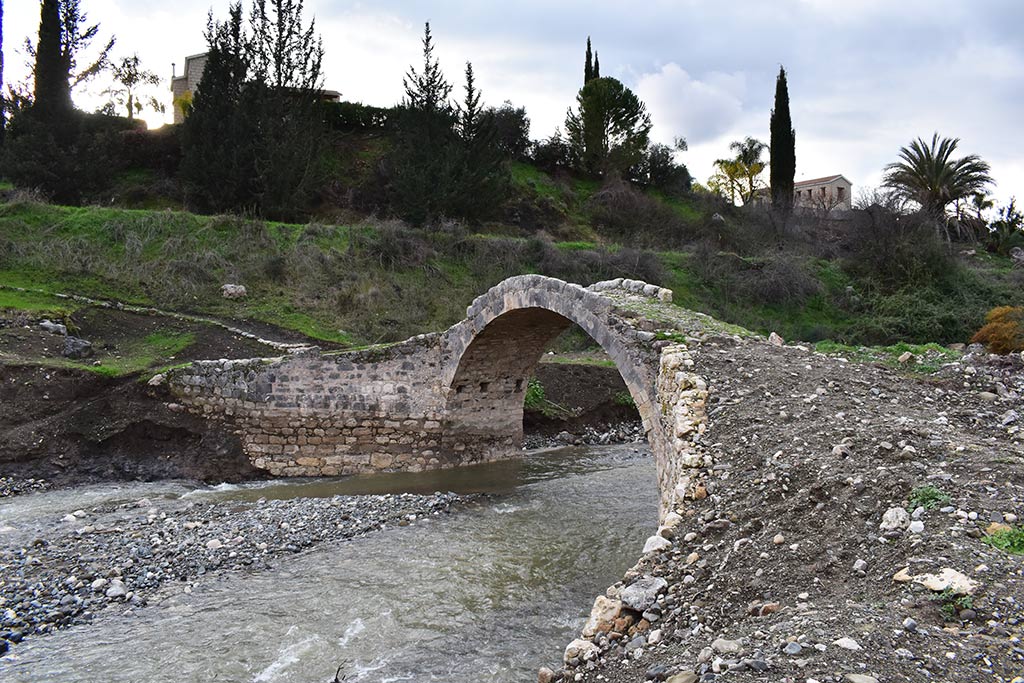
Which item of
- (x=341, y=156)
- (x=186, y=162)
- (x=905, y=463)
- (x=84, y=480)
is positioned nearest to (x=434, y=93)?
(x=341, y=156)

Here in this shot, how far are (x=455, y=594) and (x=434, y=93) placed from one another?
25806mm

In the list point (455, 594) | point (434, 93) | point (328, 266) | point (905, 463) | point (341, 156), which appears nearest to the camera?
point (905, 463)

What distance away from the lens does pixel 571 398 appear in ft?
62.8

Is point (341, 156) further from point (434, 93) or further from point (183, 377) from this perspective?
point (183, 377)

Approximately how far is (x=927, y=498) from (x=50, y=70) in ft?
107

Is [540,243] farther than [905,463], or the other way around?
[540,243]

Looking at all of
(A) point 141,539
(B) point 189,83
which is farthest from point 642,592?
(B) point 189,83

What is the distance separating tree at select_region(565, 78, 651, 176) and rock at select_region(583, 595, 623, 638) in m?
36.2

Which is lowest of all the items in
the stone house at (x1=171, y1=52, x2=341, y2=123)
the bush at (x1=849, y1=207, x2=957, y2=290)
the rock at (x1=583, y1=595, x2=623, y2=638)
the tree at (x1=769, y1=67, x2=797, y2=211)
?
the rock at (x1=583, y1=595, x2=623, y2=638)

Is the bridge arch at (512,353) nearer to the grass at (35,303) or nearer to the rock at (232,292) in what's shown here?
the rock at (232,292)

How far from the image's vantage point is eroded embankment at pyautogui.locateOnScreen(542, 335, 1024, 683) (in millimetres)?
3711

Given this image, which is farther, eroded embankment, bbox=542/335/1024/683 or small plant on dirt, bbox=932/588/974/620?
small plant on dirt, bbox=932/588/974/620

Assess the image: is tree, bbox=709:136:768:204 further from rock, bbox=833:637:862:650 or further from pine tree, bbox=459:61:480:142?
rock, bbox=833:637:862:650

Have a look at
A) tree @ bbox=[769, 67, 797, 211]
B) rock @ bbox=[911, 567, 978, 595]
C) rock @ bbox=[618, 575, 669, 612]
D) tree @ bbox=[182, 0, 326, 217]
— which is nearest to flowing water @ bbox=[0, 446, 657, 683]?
rock @ bbox=[618, 575, 669, 612]
